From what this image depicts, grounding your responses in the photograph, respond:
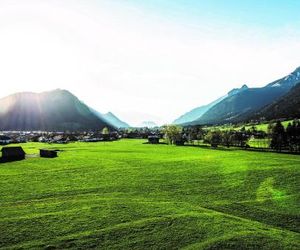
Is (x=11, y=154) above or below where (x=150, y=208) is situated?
above

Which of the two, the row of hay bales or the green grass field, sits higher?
the row of hay bales

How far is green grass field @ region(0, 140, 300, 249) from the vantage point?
34.5m

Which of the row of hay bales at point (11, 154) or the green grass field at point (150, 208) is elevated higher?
the row of hay bales at point (11, 154)

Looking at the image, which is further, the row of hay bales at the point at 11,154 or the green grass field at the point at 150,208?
the row of hay bales at the point at 11,154

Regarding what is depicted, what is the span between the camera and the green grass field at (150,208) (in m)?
34.5

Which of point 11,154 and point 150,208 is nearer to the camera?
point 150,208

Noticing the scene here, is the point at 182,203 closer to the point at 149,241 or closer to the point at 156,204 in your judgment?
the point at 156,204

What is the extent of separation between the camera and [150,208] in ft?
144

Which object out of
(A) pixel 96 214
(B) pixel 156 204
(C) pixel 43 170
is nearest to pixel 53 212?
(A) pixel 96 214

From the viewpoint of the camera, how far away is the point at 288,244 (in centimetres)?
3425

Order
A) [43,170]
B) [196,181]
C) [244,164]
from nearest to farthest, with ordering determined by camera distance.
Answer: [196,181] < [43,170] < [244,164]

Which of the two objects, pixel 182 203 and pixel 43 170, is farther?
pixel 43 170

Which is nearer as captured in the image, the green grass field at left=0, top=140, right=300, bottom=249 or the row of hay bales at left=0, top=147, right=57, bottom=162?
the green grass field at left=0, top=140, right=300, bottom=249

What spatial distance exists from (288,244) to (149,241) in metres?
12.6
